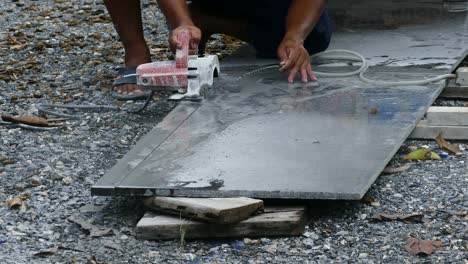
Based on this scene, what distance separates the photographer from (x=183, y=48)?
363 centimetres

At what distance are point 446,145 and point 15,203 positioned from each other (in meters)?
1.46

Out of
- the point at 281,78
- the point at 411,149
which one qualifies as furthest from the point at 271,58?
the point at 411,149

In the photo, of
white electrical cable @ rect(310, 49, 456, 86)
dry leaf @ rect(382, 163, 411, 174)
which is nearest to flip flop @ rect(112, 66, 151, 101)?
white electrical cable @ rect(310, 49, 456, 86)

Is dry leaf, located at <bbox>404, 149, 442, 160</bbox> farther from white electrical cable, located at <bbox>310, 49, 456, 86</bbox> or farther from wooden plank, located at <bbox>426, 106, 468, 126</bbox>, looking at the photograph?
white electrical cable, located at <bbox>310, 49, 456, 86</bbox>

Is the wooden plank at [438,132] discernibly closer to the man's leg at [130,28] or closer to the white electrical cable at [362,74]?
the white electrical cable at [362,74]

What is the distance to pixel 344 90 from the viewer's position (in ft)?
12.7

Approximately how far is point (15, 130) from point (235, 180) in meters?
1.28

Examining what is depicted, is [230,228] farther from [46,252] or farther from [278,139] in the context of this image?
[278,139]

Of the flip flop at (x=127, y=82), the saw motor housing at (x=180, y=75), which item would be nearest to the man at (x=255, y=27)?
the flip flop at (x=127, y=82)

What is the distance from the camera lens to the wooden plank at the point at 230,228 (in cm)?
270

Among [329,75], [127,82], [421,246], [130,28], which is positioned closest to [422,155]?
[421,246]

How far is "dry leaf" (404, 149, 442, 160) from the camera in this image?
331 cm

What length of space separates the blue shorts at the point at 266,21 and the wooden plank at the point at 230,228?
5.70ft

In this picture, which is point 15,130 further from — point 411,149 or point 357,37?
→ point 357,37
